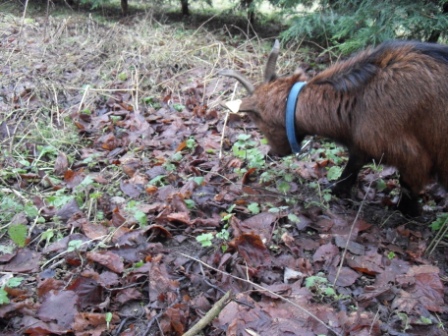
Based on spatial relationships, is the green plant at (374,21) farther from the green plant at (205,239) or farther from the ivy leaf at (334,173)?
the green plant at (205,239)

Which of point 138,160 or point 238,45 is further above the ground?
point 238,45

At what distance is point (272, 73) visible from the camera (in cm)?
378

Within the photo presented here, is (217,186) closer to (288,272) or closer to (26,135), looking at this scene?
(288,272)

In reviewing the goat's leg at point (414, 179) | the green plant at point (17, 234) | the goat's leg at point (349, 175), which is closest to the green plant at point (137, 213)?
the green plant at point (17, 234)

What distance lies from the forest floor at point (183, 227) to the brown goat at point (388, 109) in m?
0.53

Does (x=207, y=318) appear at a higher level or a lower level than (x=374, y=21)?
lower

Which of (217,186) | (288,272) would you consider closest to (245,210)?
(217,186)

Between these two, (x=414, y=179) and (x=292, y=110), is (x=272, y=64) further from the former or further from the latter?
(x=414, y=179)

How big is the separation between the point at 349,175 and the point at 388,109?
813 millimetres

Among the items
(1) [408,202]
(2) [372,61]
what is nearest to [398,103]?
(2) [372,61]

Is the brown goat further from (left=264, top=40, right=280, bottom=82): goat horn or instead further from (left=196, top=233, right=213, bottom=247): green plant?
(left=196, top=233, right=213, bottom=247): green plant

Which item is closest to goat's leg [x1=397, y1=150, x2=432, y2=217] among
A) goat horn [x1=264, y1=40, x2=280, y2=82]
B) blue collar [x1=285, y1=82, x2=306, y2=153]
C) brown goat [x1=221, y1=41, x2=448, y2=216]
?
brown goat [x1=221, y1=41, x2=448, y2=216]

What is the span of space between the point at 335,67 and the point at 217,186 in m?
1.48

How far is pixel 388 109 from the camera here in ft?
10.2
